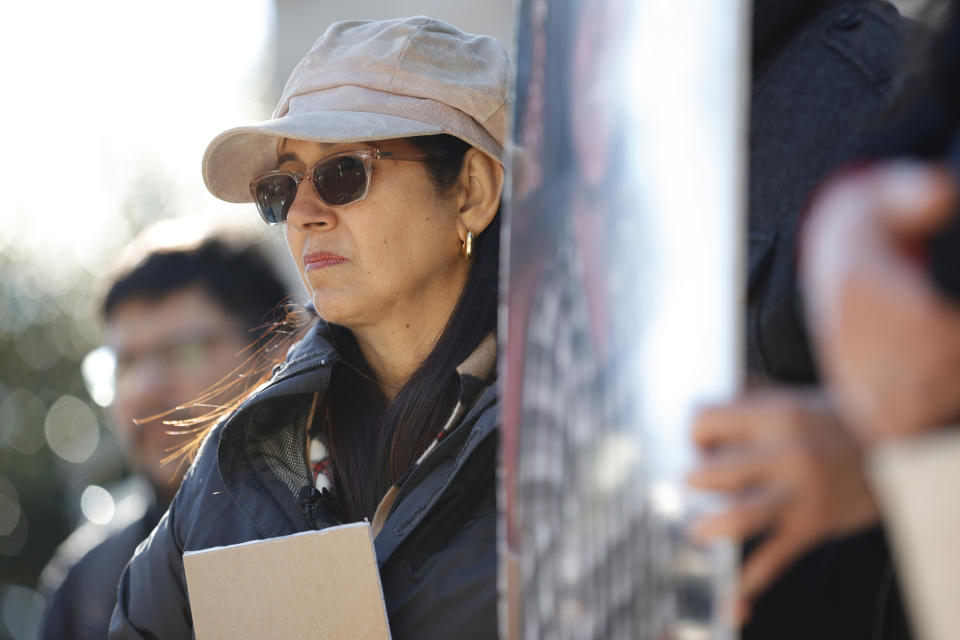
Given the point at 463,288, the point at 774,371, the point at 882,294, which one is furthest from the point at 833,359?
the point at 463,288

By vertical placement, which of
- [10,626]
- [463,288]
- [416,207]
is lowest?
[10,626]

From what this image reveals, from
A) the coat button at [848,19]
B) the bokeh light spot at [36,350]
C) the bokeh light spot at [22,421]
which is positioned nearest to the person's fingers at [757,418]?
the coat button at [848,19]

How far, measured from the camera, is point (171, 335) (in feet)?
10.4

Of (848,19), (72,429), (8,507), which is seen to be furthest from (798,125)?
(72,429)

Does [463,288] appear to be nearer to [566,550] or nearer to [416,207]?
[416,207]

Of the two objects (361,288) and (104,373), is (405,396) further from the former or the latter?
(104,373)

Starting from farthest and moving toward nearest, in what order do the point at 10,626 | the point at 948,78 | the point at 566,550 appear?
1. the point at 10,626
2. the point at 566,550
3. the point at 948,78

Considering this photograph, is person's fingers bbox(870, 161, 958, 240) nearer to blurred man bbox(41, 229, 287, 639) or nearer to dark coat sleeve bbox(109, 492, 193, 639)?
dark coat sleeve bbox(109, 492, 193, 639)

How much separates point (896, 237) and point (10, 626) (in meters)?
7.77

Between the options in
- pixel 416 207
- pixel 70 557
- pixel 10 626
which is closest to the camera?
pixel 416 207

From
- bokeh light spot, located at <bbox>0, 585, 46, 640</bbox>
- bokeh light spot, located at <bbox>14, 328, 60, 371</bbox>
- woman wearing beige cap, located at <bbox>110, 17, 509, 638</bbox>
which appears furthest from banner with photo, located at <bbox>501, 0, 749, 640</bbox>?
bokeh light spot, located at <bbox>14, 328, 60, 371</bbox>

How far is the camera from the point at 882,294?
73 cm

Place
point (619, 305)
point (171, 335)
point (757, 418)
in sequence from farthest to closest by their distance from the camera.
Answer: point (171, 335) < point (619, 305) < point (757, 418)

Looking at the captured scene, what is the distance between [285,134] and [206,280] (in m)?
1.29
